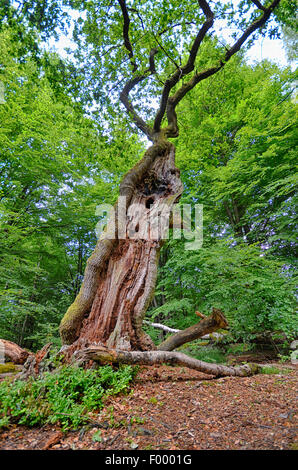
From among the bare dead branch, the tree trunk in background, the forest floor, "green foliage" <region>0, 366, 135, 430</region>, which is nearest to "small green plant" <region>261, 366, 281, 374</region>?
the forest floor

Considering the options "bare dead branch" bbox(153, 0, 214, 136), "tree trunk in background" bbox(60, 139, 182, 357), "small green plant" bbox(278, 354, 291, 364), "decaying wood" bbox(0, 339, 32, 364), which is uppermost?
"bare dead branch" bbox(153, 0, 214, 136)

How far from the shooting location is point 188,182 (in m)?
8.63

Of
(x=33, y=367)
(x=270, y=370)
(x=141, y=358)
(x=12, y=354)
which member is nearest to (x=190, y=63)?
(x=141, y=358)

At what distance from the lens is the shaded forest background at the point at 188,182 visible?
4980 mm

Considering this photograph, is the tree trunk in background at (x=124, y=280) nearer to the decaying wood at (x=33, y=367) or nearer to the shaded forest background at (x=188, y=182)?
the decaying wood at (x=33, y=367)

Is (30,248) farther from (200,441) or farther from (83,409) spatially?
(200,441)

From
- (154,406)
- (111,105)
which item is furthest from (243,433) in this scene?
(111,105)

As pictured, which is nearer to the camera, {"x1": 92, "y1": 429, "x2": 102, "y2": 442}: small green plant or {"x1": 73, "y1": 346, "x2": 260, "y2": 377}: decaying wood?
{"x1": 92, "y1": 429, "x2": 102, "y2": 442}: small green plant

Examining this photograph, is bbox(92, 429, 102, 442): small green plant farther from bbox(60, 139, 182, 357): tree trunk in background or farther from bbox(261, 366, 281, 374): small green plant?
bbox(261, 366, 281, 374): small green plant

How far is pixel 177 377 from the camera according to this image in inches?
117

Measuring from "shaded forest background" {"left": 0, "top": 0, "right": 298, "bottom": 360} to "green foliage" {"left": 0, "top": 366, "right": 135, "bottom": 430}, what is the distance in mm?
3534

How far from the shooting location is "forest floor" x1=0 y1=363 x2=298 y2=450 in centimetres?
151

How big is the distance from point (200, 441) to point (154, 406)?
0.59 m
